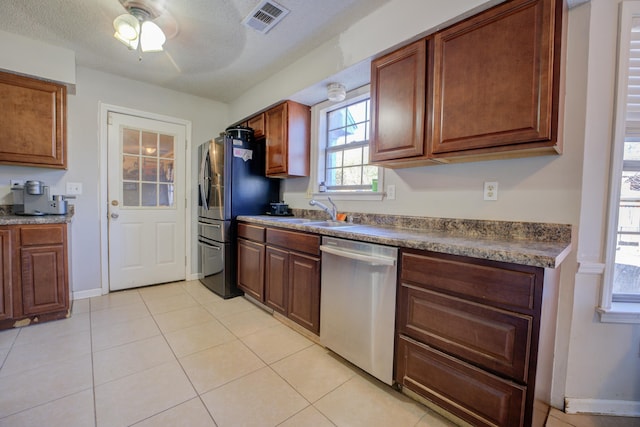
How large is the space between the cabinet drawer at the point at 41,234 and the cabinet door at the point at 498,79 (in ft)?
9.96

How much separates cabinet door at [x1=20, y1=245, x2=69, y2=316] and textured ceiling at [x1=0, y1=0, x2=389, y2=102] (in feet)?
5.84

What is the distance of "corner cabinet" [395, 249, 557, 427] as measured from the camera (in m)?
1.05

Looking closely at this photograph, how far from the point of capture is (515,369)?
107cm

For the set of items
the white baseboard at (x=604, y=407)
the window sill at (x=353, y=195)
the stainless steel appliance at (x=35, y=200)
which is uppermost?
the window sill at (x=353, y=195)

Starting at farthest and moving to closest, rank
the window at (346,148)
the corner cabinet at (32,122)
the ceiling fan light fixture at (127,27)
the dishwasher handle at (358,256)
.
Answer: the window at (346,148), the corner cabinet at (32,122), the ceiling fan light fixture at (127,27), the dishwasher handle at (358,256)

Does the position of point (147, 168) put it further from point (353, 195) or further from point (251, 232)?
point (353, 195)

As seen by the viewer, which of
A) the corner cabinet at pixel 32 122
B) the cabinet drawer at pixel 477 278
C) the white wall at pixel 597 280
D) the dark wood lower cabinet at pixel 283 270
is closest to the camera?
the cabinet drawer at pixel 477 278

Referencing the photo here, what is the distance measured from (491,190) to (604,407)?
4.15 ft

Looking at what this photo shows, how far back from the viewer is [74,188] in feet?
9.14

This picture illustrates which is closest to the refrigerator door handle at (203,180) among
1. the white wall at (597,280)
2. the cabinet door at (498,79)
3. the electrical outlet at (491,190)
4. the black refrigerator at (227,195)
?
the black refrigerator at (227,195)

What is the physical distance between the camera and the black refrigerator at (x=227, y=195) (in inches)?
112

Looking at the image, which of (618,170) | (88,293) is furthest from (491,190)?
(88,293)

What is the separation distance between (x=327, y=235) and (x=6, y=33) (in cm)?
315

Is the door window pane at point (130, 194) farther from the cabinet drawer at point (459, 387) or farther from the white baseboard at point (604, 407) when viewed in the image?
the white baseboard at point (604, 407)
